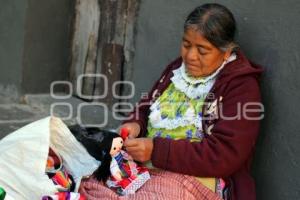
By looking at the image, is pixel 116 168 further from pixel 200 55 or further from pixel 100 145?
pixel 200 55

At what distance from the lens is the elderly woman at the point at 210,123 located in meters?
2.60

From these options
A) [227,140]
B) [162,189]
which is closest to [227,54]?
[227,140]

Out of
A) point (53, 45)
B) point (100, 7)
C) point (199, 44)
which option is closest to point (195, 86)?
point (199, 44)

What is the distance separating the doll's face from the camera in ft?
8.75

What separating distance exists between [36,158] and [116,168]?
0.38 metres

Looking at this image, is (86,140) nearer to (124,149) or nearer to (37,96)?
(124,149)

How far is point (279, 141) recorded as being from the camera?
9.40ft

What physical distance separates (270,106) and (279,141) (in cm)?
19

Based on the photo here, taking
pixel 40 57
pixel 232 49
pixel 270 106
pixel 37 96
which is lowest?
pixel 37 96

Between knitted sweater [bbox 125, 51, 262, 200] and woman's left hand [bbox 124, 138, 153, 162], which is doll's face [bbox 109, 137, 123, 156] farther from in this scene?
knitted sweater [bbox 125, 51, 262, 200]

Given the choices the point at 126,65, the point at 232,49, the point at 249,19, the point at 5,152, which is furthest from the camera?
the point at 126,65

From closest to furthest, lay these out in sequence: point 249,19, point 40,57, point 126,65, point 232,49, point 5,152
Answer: point 5,152
point 232,49
point 249,19
point 126,65
point 40,57

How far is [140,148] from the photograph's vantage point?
2660 millimetres

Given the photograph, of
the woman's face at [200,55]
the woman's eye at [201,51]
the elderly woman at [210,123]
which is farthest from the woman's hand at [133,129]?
the woman's eye at [201,51]
